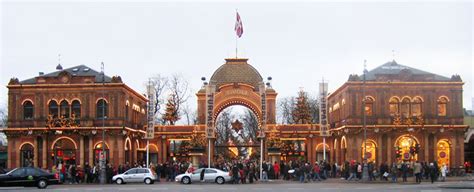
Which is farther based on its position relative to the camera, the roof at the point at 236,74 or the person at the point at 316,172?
the roof at the point at 236,74

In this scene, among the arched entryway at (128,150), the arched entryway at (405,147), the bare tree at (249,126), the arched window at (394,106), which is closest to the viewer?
the arched entryway at (405,147)

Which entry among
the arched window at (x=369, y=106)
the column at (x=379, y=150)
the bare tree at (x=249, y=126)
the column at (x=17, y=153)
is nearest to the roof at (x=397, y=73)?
the arched window at (x=369, y=106)

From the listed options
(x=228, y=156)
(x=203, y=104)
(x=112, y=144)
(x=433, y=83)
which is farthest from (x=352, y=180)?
(x=228, y=156)

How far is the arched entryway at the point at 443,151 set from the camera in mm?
64562

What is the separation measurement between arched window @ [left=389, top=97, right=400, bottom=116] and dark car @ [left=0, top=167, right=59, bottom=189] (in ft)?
110

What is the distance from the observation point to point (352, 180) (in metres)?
51.8

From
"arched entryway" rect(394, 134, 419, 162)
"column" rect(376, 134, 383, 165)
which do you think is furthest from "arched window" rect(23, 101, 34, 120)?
"arched entryway" rect(394, 134, 419, 162)

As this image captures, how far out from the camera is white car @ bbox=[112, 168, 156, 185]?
49.0 meters

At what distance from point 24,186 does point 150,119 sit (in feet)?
72.4

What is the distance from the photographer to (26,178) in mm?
41219

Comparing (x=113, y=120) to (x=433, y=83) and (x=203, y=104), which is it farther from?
(x=433, y=83)

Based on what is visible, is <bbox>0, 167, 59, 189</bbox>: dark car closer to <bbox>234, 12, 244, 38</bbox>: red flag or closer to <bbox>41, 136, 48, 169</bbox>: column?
<bbox>41, 136, 48, 169</bbox>: column

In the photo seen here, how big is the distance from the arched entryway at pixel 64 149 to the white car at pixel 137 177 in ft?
51.9

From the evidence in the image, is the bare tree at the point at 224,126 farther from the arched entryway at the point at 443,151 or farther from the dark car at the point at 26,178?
the dark car at the point at 26,178
